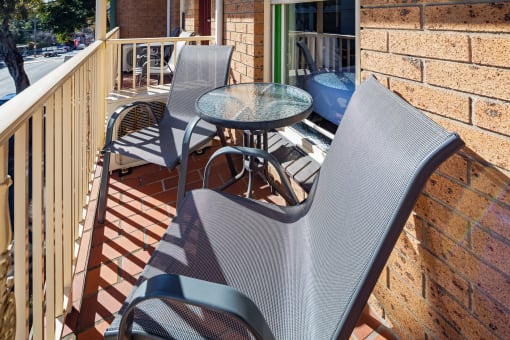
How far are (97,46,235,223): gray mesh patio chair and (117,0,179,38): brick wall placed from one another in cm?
725

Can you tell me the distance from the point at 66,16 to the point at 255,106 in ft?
52.6

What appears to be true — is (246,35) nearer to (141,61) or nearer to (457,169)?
(457,169)

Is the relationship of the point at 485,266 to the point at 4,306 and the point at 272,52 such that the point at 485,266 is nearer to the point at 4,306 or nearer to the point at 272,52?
the point at 4,306

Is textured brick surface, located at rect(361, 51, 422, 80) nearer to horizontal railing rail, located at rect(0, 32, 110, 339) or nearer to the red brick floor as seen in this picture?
the red brick floor

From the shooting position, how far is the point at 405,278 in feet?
4.67

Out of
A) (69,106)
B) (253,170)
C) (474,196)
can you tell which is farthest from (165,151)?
(474,196)

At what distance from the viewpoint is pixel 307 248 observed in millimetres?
1269

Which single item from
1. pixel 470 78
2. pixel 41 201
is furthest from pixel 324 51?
pixel 41 201

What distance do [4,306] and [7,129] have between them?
420 millimetres

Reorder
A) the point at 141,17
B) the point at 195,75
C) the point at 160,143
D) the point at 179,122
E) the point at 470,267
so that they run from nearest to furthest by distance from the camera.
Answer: the point at 470,267 < the point at 160,143 < the point at 179,122 < the point at 195,75 < the point at 141,17

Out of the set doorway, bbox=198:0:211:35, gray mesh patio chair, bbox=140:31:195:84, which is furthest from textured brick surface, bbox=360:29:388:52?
doorway, bbox=198:0:211:35

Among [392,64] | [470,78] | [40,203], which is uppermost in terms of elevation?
[392,64]

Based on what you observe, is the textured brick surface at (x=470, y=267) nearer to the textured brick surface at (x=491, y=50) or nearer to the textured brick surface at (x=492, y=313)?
the textured brick surface at (x=492, y=313)

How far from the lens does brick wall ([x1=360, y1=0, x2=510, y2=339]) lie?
99 cm
